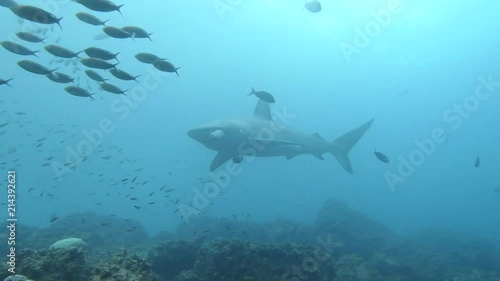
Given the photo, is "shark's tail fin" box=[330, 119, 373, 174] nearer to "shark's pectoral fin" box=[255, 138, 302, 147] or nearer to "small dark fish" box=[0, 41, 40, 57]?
"shark's pectoral fin" box=[255, 138, 302, 147]

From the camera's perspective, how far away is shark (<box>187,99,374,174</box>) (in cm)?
1330

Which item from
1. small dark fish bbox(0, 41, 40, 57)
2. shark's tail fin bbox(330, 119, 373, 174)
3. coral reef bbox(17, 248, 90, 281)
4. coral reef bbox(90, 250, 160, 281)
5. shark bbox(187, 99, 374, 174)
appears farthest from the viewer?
shark's tail fin bbox(330, 119, 373, 174)

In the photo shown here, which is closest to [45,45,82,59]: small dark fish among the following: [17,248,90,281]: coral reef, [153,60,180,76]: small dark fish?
[153,60,180,76]: small dark fish

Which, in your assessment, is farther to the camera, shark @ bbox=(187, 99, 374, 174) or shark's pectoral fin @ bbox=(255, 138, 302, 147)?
shark's pectoral fin @ bbox=(255, 138, 302, 147)

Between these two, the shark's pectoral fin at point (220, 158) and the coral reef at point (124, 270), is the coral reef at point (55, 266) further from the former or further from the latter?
the shark's pectoral fin at point (220, 158)

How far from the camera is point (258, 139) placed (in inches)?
571

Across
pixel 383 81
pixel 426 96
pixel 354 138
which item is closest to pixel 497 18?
pixel 354 138

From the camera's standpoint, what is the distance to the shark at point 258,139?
13297mm

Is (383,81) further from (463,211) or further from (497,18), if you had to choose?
(463,211)

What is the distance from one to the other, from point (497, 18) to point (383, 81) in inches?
1935

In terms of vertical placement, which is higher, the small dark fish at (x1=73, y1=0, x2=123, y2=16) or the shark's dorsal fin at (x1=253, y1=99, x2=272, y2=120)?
the small dark fish at (x1=73, y1=0, x2=123, y2=16)

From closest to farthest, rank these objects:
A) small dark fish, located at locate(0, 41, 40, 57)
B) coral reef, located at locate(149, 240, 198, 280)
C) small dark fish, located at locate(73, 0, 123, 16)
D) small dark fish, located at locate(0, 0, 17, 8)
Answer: small dark fish, located at locate(73, 0, 123, 16), small dark fish, located at locate(0, 0, 17, 8), small dark fish, located at locate(0, 41, 40, 57), coral reef, located at locate(149, 240, 198, 280)

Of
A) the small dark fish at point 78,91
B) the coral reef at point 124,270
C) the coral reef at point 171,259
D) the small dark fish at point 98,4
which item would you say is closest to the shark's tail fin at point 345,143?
the coral reef at point 171,259

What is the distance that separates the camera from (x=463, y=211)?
398 feet
